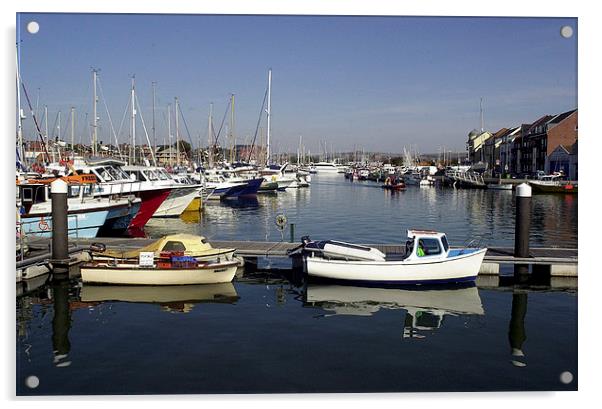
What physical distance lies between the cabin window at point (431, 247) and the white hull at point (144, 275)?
19.1 ft

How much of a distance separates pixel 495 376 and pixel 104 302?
9.71 metres

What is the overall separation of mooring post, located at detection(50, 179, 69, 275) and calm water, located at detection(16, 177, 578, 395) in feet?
2.17

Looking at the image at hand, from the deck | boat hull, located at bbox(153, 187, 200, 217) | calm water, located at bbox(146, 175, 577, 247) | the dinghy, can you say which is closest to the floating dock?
the deck

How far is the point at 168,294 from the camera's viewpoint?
55.4ft

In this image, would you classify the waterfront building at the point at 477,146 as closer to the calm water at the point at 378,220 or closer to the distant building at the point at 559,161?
the distant building at the point at 559,161

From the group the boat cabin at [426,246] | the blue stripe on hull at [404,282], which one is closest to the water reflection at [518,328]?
the blue stripe on hull at [404,282]

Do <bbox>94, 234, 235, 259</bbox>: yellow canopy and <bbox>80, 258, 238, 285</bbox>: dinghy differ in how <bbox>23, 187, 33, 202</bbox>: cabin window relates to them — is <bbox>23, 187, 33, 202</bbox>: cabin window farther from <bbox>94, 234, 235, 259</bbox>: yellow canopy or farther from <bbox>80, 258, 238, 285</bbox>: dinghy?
<bbox>80, 258, 238, 285</bbox>: dinghy

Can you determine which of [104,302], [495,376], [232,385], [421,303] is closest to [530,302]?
[421,303]

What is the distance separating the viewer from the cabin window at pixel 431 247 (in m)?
18.2

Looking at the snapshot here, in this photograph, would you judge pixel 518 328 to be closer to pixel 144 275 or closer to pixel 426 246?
pixel 426 246

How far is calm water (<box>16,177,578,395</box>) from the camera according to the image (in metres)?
9.77

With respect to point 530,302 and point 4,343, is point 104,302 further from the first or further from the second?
point 530,302

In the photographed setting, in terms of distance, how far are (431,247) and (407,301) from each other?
2352 millimetres

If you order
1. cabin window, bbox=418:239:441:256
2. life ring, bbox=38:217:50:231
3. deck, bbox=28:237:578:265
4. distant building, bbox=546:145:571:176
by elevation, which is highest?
distant building, bbox=546:145:571:176
